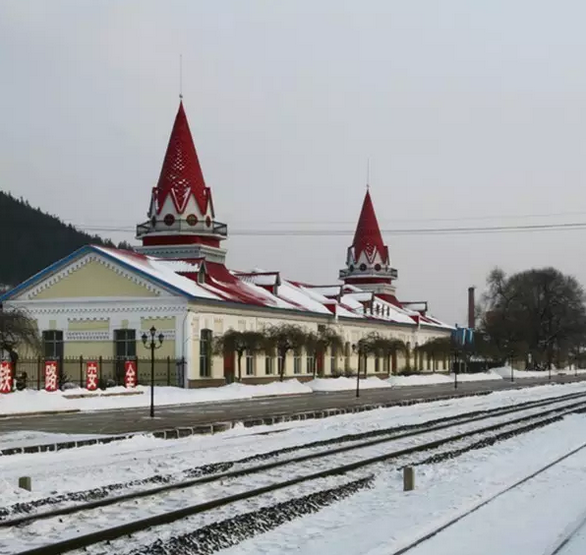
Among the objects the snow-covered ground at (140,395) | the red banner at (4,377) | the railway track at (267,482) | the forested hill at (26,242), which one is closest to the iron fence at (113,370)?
the snow-covered ground at (140,395)

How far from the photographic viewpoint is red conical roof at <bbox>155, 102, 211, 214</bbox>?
192 feet

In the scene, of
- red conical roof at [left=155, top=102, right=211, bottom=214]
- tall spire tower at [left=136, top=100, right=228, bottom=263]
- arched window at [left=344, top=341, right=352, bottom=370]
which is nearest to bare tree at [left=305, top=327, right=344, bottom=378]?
arched window at [left=344, top=341, right=352, bottom=370]

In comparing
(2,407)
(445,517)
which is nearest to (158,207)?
(2,407)

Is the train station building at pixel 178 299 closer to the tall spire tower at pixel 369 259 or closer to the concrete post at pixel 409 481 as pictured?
the tall spire tower at pixel 369 259

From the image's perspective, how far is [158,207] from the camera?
58.8 m

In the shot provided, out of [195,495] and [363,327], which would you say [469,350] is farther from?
[195,495]

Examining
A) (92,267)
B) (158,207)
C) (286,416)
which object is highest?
(158,207)

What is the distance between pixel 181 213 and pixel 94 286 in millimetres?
8978

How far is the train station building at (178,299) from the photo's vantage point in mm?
49656

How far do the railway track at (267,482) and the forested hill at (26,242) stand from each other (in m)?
102

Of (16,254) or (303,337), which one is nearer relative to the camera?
(303,337)

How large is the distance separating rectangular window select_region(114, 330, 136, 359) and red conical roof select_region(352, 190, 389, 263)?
40850 millimetres

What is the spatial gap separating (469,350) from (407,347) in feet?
55.3

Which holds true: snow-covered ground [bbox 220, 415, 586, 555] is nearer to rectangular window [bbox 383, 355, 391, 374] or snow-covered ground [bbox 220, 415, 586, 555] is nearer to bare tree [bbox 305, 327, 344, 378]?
bare tree [bbox 305, 327, 344, 378]
